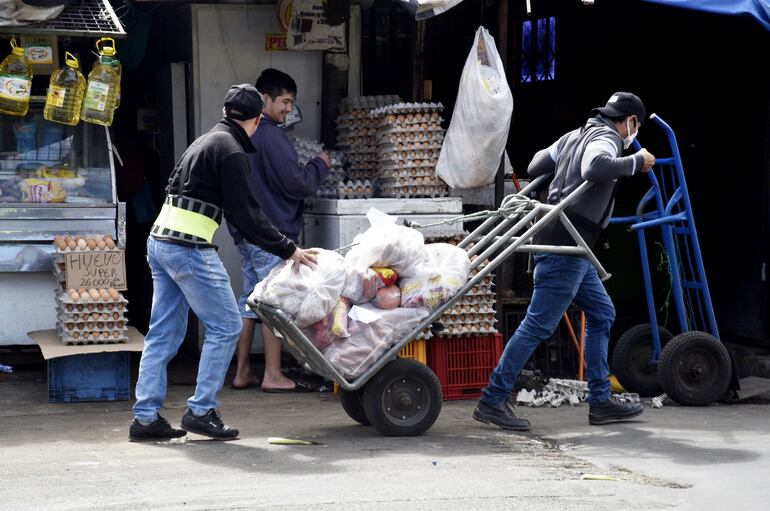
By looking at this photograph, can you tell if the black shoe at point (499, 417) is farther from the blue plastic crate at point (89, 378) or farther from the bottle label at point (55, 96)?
the bottle label at point (55, 96)

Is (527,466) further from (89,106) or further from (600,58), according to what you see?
(600,58)

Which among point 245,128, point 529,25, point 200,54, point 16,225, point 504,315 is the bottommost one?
point 504,315

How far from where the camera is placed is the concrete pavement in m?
5.36

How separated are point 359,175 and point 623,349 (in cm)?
232

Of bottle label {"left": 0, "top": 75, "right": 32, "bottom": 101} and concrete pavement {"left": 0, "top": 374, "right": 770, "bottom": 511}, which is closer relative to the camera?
concrete pavement {"left": 0, "top": 374, "right": 770, "bottom": 511}

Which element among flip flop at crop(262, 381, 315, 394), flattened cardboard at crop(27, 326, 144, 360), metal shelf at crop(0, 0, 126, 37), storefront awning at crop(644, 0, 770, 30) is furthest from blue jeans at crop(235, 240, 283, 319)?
storefront awning at crop(644, 0, 770, 30)

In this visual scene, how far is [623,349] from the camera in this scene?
8180 mm

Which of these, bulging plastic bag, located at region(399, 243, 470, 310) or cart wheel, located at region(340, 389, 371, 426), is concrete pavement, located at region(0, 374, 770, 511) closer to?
cart wheel, located at region(340, 389, 371, 426)

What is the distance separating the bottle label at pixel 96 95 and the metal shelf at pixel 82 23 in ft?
1.45

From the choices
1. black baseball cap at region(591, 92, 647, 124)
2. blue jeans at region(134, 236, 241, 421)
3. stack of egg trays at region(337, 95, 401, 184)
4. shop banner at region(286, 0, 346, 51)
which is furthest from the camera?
shop banner at region(286, 0, 346, 51)

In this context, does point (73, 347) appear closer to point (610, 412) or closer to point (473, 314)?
point (473, 314)

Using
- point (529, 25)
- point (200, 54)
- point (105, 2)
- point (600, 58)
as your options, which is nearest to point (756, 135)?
point (600, 58)

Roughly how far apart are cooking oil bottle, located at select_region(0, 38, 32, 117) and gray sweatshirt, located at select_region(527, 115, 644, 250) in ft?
11.8

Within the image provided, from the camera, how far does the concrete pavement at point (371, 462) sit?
17.6 feet
